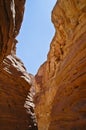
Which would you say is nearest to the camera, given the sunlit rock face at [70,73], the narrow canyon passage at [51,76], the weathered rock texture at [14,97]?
the narrow canyon passage at [51,76]

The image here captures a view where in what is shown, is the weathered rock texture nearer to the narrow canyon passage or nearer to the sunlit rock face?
the narrow canyon passage

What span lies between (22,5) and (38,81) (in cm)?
1721

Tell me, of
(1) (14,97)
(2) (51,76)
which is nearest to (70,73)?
(1) (14,97)

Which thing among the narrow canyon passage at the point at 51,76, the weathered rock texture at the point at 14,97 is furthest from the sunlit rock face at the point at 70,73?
the weathered rock texture at the point at 14,97

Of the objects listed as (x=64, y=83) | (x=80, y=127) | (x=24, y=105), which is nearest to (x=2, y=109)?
(x=24, y=105)

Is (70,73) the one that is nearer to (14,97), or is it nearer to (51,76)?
(14,97)

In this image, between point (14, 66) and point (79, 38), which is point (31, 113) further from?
point (79, 38)

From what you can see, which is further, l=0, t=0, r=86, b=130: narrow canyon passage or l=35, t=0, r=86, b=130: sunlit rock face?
A: l=35, t=0, r=86, b=130: sunlit rock face

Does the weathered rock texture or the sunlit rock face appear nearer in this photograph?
the sunlit rock face

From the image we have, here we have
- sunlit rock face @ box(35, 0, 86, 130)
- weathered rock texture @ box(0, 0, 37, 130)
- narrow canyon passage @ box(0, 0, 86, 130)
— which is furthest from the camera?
weathered rock texture @ box(0, 0, 37, 130)

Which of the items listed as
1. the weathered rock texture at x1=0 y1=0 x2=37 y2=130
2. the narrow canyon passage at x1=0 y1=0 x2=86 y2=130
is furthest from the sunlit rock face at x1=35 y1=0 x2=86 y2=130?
the weathered rock texture at x1=0 y1=0 x2=37 y2=130

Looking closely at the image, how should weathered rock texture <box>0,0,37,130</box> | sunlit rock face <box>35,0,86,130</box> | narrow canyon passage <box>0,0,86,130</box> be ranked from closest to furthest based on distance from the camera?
narrow canyon passage <box>0,0,86,130</box>, sunlit rock face <box>35,0,86,130</box>, weathered rock texture <box>0,0,37,130</box>

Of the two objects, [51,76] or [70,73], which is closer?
[70,73]

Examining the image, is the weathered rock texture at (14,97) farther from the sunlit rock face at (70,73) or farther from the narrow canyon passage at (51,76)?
the sunlit rock face at (70,73)
